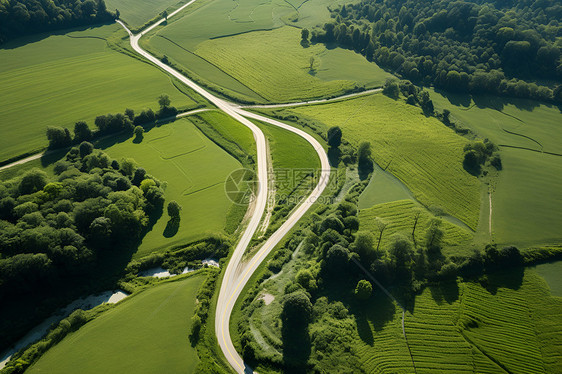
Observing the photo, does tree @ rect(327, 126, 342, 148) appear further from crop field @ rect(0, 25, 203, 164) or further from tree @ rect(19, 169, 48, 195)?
tree @ rect(19, 169, 48, 195)

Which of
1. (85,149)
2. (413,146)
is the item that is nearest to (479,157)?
(413,146)

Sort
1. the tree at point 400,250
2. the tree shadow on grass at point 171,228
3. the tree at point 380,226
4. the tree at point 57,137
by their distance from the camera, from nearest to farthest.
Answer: the tree at point 400,250 → the tree at point 380,226 → the tree shadow on grass at point 171,228 → the tree at point 57,137

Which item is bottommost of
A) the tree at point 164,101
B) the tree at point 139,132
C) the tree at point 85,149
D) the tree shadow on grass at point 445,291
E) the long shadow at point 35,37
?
the tree shadow on grass at point 445,291

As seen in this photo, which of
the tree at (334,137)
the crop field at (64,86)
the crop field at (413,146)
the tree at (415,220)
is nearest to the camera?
the tree at (415,220)

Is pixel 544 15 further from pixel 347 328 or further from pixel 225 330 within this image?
pixel 225 330

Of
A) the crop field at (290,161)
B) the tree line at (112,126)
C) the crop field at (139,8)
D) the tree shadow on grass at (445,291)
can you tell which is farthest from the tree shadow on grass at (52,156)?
the crop field at (139,8)

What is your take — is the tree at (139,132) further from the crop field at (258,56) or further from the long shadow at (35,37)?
the long shadow at (35,37)

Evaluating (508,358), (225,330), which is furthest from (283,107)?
(508,358)
